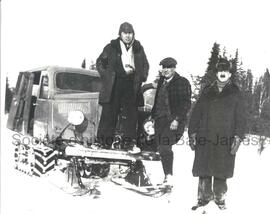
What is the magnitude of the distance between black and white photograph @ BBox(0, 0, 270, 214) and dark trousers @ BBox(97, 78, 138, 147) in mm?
13

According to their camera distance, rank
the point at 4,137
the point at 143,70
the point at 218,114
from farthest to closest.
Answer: the point at 4,137 < the point at 143,70 < the point at 218,114

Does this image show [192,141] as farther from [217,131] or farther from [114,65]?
[114,65]

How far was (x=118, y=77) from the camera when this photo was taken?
5570 mm

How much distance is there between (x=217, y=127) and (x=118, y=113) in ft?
4.46

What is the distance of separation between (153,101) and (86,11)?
4.72 ft

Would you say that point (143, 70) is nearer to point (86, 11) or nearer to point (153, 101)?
point (153, 101)

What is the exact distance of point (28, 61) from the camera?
20.4ft

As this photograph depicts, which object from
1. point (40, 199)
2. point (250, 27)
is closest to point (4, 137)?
point (40, 199)

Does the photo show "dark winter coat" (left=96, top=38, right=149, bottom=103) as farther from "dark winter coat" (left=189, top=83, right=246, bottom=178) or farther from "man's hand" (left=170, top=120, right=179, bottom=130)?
"dark winter coat" (left=189, top=83, right=246, bottom=178)

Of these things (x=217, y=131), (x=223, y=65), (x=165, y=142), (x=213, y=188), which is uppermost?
(x=223, y=65)

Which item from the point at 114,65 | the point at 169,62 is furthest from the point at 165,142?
the point at 114,65

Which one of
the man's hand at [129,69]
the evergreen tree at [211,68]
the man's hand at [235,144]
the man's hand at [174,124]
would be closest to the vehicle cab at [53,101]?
the man's hand at [129,69]

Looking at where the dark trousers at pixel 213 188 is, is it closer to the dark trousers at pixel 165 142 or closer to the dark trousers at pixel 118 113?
the dark trousers at pixel 165 142

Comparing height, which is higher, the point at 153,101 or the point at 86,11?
the point at 86,11
